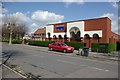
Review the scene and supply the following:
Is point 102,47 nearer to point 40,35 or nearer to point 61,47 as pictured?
point 61,47

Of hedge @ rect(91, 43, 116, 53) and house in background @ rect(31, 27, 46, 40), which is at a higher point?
house in background @ rect(31, 27, 46, 40)

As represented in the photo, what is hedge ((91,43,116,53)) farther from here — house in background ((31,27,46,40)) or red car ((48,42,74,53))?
house in background ((31,27,46,40))

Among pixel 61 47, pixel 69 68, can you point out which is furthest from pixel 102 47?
pixel 69 68

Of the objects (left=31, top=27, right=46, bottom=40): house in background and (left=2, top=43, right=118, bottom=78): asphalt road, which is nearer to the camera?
(left=2, top=43, right=118, bottom=78): asphalt road

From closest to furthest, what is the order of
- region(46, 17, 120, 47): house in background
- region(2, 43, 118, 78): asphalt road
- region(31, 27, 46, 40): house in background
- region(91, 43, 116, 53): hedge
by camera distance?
region(2, 43, 118, 78): asphalt road, region(91, 43, 116, 53): hedge, region(46, 17, 120, 47): house in background, region(31, 27, 46, 40): house in background

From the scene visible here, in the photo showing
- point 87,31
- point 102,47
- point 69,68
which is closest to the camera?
point 69,68

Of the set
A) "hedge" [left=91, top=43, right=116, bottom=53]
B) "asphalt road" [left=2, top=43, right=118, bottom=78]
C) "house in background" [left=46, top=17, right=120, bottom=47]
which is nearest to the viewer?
"asphalt road" [left=2, top=43, right=118, bottom=78]

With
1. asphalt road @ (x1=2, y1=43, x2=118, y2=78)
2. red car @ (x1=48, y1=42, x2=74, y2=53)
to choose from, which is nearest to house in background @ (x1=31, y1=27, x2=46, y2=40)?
red car @ (x1=48, y1=42, x2=74, y2=53)

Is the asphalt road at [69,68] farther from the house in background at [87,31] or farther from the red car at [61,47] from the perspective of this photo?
the house in background at [87,31]

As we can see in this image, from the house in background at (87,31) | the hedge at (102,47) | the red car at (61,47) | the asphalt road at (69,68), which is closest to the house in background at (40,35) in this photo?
the house in background at (87,31)

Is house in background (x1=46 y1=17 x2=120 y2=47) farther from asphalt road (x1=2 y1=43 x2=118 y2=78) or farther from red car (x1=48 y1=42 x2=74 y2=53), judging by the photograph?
asphalt road (x1=2 y1=43 x2=118 y2=78)

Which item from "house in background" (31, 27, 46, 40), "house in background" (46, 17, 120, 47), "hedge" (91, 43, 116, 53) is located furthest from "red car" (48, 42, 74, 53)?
"house in background" (31, 27, 46, 40)

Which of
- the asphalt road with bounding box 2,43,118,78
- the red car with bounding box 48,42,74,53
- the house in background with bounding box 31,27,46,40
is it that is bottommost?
the asphalt road with bounding box 2,43,118,78

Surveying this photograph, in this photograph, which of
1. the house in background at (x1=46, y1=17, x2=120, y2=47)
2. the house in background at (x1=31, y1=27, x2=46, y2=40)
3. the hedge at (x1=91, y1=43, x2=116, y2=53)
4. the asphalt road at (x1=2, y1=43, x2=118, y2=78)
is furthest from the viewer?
the house in background at (x1=31, y1=27, x2=46, y2=40)
